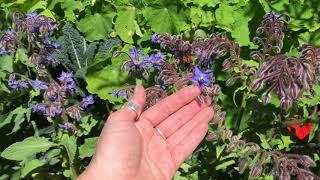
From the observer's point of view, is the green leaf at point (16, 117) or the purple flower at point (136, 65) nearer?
the purple flower at point (136, 65)

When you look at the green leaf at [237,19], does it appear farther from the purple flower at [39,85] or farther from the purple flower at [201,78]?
the purple flower at [39,85]

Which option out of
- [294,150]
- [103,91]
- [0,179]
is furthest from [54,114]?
[294,150]

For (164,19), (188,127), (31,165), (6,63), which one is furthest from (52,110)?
(164,19)

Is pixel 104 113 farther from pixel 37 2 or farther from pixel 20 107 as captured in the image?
pixel 37 2

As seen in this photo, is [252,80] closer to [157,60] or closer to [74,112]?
[157,60]

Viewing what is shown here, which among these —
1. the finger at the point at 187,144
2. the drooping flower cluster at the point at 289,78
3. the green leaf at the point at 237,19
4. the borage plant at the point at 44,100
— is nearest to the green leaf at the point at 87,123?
the borage plant at the point at 44,100

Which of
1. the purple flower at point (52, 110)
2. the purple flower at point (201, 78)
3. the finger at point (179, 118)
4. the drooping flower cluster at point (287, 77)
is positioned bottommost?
the purple flower at point (52, 110)

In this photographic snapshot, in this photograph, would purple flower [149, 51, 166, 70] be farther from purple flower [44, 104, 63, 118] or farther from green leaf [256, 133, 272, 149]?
green leaf [256, 133, 272, 149]
